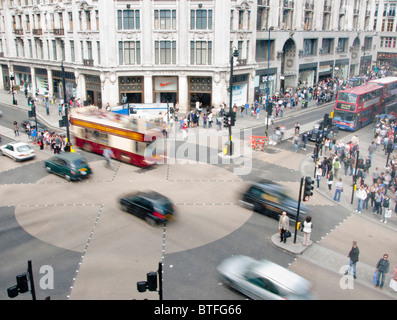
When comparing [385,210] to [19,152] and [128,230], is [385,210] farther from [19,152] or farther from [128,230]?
[19,152]

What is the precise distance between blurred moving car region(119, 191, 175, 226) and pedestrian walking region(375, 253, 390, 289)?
9.60 m

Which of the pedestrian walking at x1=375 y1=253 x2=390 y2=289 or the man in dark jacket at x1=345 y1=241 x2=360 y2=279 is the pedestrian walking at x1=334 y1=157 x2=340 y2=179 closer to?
the man in dark jacket at x1=345 y1=241 x2=360 y2=279

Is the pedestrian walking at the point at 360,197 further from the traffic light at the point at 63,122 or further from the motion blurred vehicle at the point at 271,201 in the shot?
the traffic light at the point at 63,122

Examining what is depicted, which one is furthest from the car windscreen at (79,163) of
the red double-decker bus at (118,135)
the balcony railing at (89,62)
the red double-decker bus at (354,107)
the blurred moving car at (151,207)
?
the red double-decker bus at (354,107)

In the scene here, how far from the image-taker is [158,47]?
46344 millimetres

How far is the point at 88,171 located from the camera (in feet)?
85.3

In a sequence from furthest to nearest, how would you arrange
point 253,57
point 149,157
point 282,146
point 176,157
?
point 253,57, point 282,146, point 176,157, point 149,157

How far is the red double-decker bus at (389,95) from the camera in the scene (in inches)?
1823

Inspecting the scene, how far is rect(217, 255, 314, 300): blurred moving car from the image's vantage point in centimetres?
1322

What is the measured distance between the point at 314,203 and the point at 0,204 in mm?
17983

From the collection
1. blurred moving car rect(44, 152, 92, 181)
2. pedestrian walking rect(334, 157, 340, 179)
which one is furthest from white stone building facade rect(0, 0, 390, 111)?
blurred moving car rect(44, 152, 92, 181)

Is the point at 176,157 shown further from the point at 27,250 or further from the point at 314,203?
the point at 27,250
